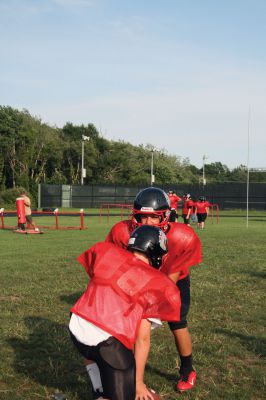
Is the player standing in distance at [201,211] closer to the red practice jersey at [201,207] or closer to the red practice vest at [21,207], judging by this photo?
the red practice jersey at [201,207]

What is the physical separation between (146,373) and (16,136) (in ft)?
195

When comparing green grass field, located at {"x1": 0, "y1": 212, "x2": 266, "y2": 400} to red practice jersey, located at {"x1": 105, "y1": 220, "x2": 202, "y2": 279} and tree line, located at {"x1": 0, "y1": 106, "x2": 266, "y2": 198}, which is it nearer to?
red practice jersey, located at {"x1": 105, "y1": 220, "x2": 202, "y2": 279}

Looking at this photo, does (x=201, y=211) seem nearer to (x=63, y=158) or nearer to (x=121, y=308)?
(x=121, y=308)

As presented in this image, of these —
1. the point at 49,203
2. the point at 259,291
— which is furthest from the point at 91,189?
the point at 259,291

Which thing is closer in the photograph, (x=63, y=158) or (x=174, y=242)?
(x=174, y=242)

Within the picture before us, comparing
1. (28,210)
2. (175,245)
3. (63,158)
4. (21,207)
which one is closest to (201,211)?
(28,210)

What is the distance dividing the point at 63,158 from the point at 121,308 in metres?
65.2

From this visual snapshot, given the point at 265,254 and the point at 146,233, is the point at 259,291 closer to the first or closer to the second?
the point at 265,254

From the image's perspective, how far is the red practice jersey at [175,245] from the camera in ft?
14.0

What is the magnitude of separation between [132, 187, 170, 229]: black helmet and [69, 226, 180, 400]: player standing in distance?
650 mm

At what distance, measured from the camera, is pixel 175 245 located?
169 inches

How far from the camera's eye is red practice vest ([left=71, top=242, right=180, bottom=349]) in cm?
327

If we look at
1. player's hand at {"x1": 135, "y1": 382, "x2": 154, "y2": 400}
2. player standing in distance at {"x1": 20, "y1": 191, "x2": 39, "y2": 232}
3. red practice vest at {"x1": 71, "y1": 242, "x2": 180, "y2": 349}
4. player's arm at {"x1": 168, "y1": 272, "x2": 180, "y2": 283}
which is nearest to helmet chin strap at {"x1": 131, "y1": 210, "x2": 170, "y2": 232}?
player's arm at {"x1": 168, "y1": 272, "x2": 180, "y2": 283}

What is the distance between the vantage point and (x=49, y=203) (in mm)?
49375
